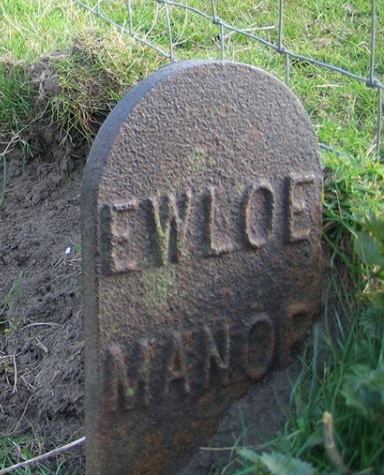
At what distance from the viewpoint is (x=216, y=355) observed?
2.20 m

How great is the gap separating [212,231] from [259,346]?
29 centimetres

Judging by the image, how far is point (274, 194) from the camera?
2.21 metres

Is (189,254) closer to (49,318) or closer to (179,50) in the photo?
(49,318)

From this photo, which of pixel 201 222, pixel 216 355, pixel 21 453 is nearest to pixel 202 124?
pixel 201 222

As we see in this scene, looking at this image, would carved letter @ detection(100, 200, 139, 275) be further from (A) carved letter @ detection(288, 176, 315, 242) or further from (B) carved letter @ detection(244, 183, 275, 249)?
(A) carved letter @ detection(288, 176, 315, 242)

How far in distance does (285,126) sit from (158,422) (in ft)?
2.10

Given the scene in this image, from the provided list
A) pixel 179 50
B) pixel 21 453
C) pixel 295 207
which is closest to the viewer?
pixel 295 207

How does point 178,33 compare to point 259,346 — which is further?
point 178,33

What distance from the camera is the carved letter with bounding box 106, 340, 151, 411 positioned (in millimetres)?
2053

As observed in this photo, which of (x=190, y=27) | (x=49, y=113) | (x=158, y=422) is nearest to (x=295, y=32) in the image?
(x=190, y=27)

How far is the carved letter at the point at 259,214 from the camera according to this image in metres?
2.18

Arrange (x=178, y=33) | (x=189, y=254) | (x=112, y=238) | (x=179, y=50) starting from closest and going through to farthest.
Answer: (x=112, y=238), (x=189, y=254), (x=179, y=50), (x=178, y=33)

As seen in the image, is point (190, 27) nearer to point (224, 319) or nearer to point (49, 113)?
point (49, 113)

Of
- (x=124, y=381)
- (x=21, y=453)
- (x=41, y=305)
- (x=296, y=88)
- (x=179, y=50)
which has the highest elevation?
(x=179, y=50)
